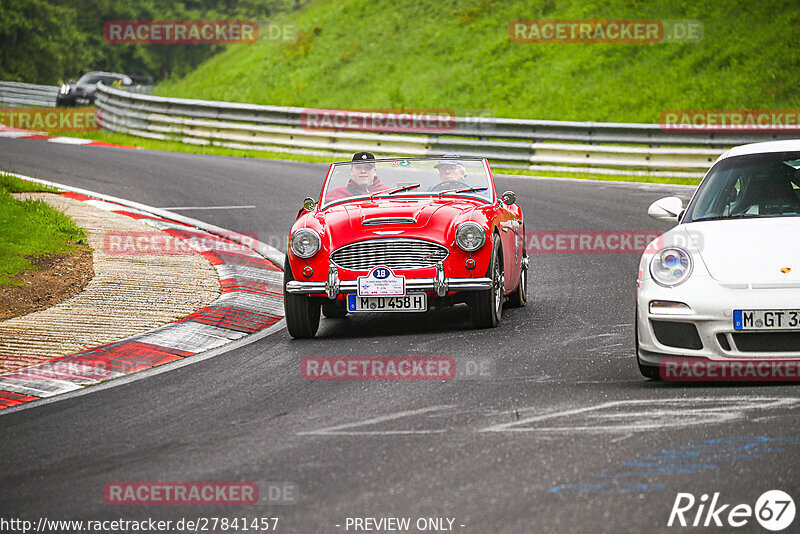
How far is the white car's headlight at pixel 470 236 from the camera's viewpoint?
861cm

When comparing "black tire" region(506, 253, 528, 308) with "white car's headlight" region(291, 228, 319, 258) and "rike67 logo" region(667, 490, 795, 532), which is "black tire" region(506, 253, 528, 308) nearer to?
"white car's headlight" region(291, 228, 319, 258)

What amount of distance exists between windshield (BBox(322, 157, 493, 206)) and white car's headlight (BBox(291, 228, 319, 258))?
935 mm

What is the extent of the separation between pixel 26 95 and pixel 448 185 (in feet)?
114

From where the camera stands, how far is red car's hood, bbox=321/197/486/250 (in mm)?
8680

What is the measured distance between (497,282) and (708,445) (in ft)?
12.7

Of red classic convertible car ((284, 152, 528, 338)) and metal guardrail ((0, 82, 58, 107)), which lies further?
metal guardrail ((0, 82, 58, 107))

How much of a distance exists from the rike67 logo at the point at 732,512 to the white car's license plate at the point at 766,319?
6.05 feet

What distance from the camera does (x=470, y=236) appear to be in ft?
28.3

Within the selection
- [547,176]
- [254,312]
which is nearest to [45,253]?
[254,312]

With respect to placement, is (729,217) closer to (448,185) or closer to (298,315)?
(448,185)

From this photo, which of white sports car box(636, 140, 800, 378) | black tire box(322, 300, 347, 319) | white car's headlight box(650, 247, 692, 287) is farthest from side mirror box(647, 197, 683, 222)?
black tire box(322, 300, 347, 319)

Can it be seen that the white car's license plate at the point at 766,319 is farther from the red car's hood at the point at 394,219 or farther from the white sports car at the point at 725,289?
the red car's hood at the point at 394,219

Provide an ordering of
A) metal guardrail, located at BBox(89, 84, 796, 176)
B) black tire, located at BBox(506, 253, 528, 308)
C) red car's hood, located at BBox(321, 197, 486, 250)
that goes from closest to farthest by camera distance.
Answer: red car's hood, located at BBox(321, 197, 486, 250) → black tire, located at BBox(506, 253, 528, 308) → metal guardrail, located at BBox(89, 84, 796, 176)

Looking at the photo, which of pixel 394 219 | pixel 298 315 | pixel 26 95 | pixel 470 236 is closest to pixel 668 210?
pixel 470 236
